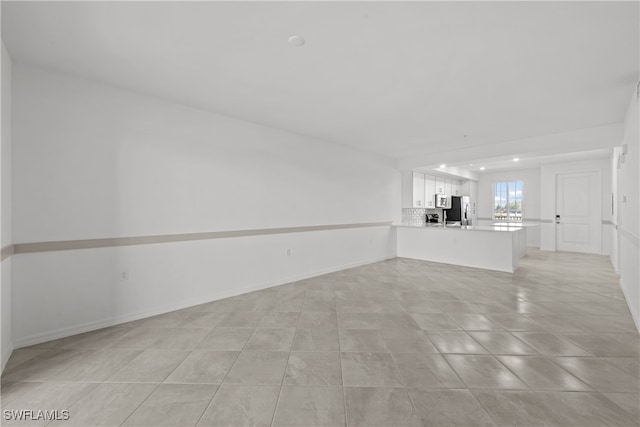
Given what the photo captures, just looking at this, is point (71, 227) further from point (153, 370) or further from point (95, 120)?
point (153, 370)

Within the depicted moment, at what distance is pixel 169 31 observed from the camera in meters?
2.15

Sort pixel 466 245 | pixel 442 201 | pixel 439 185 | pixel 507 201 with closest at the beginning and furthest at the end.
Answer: pixel 466 245 < pixel 442 201 < pixel 439 185 < pixel 507 201

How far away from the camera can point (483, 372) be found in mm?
2098

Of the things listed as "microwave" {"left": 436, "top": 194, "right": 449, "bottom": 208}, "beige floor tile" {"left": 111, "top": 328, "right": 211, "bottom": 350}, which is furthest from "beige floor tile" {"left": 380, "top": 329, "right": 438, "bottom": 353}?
"microwave" {"left": 436, "top": 194, "right": 449, "bottom": 208}

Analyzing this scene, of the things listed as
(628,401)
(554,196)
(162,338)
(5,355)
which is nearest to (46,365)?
(5,355)

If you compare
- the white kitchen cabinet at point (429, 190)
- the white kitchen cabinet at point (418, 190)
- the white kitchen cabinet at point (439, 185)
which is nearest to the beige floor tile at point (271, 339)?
the white kitchen cabinet at point (418, 190)

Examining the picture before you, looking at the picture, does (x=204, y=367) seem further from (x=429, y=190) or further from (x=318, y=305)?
(x=429, y=190)

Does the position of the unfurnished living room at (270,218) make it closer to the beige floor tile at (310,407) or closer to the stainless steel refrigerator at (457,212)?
the beige floor tile at (310,407)

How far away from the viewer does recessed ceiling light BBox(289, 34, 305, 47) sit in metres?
2.21

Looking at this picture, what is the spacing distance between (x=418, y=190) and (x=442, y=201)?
4.20 ft

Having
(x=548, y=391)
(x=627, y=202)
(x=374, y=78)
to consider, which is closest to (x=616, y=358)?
(x=548, y=391)

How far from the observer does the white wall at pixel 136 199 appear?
104 inches

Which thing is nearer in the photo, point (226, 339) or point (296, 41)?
point (296, 41)

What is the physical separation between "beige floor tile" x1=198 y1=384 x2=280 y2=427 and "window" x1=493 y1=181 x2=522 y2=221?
10.5 metres
